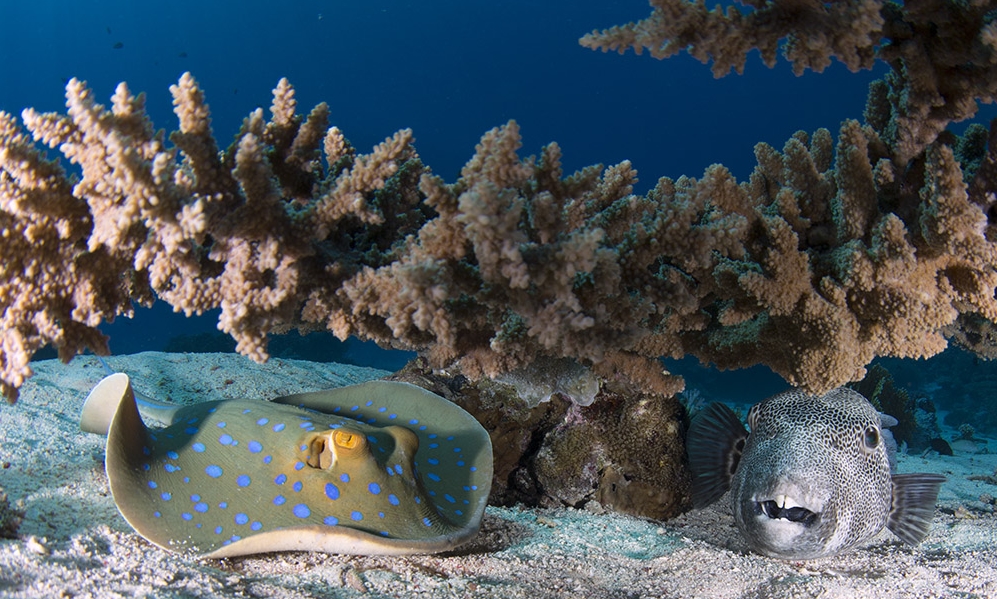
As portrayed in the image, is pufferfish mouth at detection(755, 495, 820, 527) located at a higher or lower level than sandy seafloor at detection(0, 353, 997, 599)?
higher

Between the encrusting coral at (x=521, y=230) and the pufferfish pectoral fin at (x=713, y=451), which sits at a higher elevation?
the encrusting coral at (x=521, y=230)

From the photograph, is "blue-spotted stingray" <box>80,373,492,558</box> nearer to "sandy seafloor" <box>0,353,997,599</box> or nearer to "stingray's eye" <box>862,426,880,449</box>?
"sandy seafloor" <box>0,353,997,599</box>

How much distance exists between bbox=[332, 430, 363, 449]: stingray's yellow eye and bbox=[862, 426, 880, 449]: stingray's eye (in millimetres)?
3177

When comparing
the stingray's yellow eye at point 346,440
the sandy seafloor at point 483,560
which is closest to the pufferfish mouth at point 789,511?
the sandy seafloor at point 483,560

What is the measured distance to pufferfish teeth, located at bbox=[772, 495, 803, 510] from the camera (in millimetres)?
2928

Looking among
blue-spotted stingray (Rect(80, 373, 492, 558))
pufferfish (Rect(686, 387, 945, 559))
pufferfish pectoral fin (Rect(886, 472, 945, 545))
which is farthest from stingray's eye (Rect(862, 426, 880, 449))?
→ blue-spotted stingray (Rect(80, 373, 492, 558))

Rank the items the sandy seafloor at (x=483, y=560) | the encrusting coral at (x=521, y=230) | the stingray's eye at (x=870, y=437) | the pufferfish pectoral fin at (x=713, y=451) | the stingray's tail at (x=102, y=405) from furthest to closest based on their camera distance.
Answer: the pufferfish pectoral fin at (x=713, y=451), the stingray's eye at (x=870, y=437), the stingray's tail at (x=102, y=405), the encrusting coral at (x=521, y=230), the sandy seafloor at (x=483, y=560)

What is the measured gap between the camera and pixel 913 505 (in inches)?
132

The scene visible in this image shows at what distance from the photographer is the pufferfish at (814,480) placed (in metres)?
2.94

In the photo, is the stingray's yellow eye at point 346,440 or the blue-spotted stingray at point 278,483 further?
the stingray's yellow eye at point 346,440

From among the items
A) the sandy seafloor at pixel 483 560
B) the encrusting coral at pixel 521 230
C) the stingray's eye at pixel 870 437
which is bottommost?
the sandy seafloor at pixel 483 560

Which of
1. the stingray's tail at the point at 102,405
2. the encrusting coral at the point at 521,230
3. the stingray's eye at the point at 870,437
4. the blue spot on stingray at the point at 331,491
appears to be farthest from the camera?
the stingray's eye at the point at 870,437

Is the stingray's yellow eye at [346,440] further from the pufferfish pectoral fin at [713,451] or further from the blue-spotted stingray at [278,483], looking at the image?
the pufferfish pectoral fin at [713,451]

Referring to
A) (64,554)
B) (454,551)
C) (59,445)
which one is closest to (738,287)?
(454,551)
